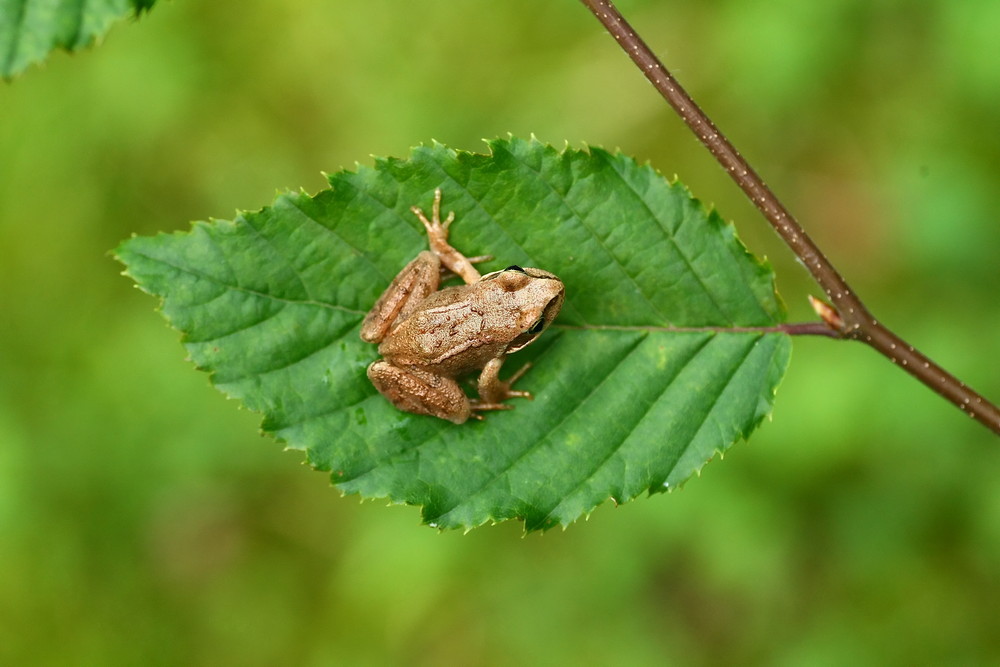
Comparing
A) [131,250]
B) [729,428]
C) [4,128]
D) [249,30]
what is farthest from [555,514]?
[4,128]

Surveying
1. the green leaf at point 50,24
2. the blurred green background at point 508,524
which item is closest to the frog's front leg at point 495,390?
the green leaf at point 50,24

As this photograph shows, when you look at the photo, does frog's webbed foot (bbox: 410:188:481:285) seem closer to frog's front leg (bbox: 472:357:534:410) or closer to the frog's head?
the frog's head

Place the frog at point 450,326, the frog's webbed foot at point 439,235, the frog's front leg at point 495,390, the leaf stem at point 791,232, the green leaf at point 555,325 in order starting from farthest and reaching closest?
the frog's front leg at point 495,390
the frog at point 450,326
the frog's webbed foot at point 439,235
the green leaf at point 555,325
the leaf stem at point 791,232

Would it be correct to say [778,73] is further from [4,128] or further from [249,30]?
[4,128]

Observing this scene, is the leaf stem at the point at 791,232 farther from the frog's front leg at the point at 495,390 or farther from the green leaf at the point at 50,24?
the green leaf at the point at 50,24

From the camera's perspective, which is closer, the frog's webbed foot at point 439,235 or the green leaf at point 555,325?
the green leaf at point 555,325

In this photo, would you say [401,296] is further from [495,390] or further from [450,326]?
[495,390]

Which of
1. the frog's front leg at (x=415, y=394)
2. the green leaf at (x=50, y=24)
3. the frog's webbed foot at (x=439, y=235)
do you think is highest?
the green leaf at (x=50, y=24)

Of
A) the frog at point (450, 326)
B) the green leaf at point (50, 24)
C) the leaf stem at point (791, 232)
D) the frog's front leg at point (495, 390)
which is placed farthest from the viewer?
the frog's front leg at point (495, 390)
